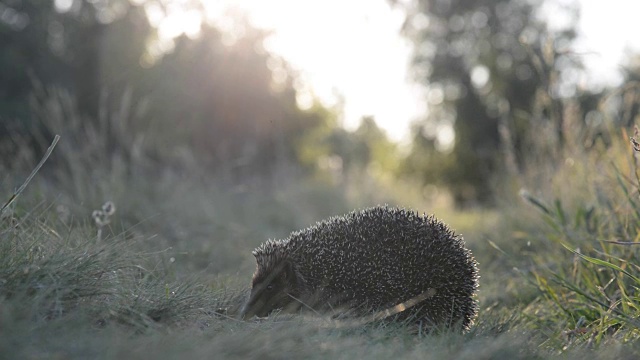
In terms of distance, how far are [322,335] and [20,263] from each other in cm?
159

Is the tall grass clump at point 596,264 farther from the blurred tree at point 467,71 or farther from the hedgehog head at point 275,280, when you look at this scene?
the blurred tree at point 467,71

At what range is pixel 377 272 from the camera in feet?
14.1

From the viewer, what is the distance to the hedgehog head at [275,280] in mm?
4488

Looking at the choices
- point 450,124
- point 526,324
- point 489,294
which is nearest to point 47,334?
point 526,324

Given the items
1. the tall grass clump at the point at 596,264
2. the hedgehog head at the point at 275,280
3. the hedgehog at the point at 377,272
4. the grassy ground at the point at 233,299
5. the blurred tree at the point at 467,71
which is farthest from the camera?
the blurred tree at the point at 467,71

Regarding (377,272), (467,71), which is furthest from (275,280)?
(467,71)

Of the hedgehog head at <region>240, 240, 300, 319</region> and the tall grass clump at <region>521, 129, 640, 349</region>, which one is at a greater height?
the hedgehog head at <region>240, 240, 300, 319</region>

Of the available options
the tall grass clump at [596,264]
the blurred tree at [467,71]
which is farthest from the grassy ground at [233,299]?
the blurred tree at [467,71]

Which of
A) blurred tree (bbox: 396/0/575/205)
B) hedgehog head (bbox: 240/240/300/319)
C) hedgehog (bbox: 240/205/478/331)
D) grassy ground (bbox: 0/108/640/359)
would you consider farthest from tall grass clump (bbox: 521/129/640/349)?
blurred tree (bbox: 396/0/575/205)

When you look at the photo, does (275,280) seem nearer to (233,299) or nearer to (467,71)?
(233,299)

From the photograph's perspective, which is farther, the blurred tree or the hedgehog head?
the blurred tree

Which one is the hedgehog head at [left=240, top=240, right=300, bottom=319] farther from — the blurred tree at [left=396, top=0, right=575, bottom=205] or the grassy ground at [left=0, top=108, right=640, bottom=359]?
the blurred tree at [left=396, top=0, right=575, bottom=205]

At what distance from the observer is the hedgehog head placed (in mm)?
Answer: 4488

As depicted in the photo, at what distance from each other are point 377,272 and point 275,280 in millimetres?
724
